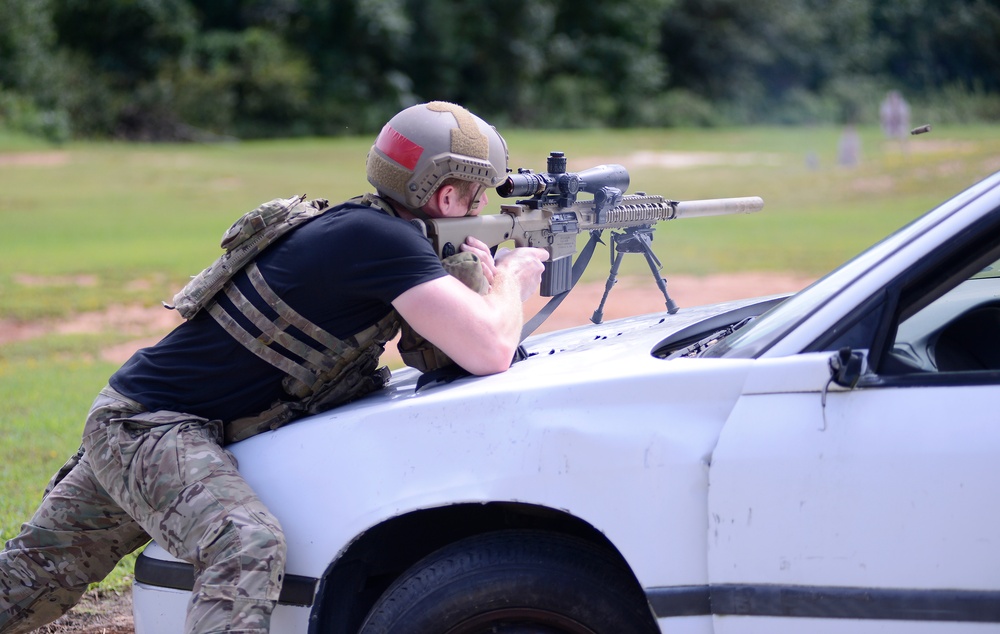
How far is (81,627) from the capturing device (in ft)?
13.3

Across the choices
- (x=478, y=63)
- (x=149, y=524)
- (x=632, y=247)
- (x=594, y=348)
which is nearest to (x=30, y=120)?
(x=478, y=63)

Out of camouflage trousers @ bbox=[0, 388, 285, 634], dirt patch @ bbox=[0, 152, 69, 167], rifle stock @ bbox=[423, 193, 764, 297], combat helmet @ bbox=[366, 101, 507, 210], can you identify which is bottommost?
dirt patch @ bbox=[0, 152, 69, 167]

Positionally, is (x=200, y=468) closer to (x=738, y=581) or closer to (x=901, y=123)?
(x=738, y=581)

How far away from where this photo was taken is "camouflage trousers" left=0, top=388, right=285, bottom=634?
257 centimetres

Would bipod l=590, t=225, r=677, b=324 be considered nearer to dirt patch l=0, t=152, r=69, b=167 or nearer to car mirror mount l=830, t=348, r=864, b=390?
car mirror mount l=830, t=348, r=864, b=390

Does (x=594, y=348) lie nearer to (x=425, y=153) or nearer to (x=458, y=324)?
(x=458, y=324)

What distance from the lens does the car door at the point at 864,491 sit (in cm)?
224

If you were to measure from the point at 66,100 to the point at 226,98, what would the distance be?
5044mm

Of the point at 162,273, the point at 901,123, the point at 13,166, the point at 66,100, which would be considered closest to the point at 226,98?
the point at 66,100

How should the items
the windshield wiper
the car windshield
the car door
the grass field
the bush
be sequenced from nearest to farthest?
the car door → the car windshield → the windshield wiper → the grass field → the bush

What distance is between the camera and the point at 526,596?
8.17 feet

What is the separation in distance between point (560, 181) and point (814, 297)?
137 cm

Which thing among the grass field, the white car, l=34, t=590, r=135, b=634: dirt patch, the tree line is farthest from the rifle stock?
the tree line

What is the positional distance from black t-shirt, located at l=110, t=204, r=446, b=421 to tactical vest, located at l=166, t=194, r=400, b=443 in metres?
0.03
